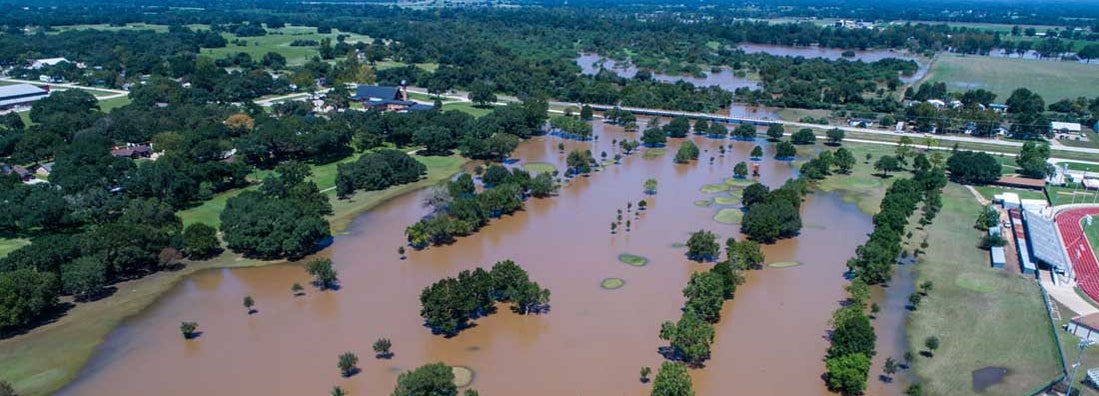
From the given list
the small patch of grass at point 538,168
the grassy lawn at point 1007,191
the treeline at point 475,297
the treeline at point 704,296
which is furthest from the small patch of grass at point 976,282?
the small patch of grass at point 538,168

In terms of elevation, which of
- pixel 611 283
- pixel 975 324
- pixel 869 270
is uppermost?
pixel 869 270

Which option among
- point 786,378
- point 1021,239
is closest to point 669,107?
point 1021,239

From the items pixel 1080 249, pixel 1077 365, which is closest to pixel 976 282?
pixel 1080 249

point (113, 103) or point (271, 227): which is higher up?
point (271, 227)

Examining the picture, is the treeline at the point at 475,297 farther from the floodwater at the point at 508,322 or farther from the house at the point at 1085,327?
the house at the point at 1085,327

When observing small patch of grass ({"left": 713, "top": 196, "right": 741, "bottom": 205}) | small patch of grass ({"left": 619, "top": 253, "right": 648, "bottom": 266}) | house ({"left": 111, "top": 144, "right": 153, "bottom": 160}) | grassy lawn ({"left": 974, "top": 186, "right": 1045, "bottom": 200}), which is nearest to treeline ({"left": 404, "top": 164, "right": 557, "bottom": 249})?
small patch of grass ({"left": 619, "top": 253, "right": 648, "bottom": 266})

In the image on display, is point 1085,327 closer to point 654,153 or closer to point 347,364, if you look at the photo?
point 347,364

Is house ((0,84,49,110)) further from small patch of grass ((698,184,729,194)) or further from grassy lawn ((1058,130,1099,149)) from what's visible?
grassy lawn ((1058,130,1099,149))
